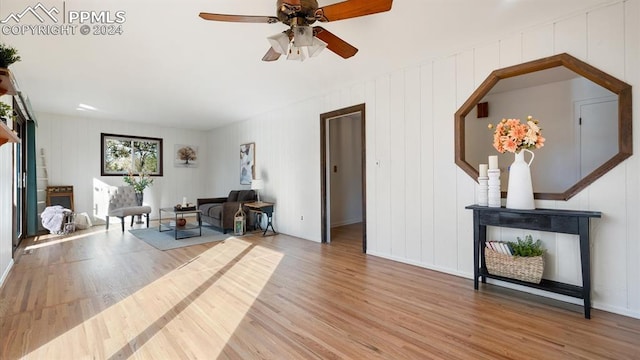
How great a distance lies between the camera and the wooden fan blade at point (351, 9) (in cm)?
185

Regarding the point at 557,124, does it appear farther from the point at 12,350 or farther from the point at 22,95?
the point at 22,95

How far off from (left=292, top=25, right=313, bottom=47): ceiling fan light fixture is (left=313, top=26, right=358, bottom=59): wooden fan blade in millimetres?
125

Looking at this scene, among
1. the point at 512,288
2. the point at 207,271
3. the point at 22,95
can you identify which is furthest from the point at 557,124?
the point at 22,95

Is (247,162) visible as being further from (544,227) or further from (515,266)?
(544,227)

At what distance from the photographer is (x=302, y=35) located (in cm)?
212

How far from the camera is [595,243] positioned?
7.86 ft

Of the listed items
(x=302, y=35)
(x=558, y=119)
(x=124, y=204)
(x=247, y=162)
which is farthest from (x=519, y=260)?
(x=124, y=204)

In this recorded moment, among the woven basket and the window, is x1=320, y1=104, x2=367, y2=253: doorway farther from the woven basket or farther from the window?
the window

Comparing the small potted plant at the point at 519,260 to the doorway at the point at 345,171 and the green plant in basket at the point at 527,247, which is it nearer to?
the green plant in basket at the point at 527,247

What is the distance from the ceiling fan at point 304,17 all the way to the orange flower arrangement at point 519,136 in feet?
5.15

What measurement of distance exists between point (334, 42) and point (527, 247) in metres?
2.50

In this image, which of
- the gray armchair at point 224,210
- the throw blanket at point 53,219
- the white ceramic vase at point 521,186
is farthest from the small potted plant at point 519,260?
the throw blanket at point 53,219

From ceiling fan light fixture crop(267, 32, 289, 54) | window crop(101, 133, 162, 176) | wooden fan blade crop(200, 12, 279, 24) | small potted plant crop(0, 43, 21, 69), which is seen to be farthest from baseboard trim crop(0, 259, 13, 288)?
window crop(101, 133, 162, 176)

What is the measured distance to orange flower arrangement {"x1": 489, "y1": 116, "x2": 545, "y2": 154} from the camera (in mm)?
2504
